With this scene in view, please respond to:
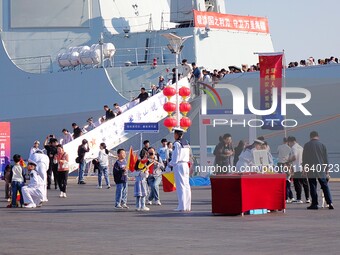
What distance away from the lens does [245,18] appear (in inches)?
1919

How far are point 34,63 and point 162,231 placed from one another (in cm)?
3264

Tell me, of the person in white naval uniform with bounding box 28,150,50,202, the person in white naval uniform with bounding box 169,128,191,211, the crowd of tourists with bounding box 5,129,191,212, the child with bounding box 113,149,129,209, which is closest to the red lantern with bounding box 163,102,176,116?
the crowd of tourists with bounding box 5,129,191,212

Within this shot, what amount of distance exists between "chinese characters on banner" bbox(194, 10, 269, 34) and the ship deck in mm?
23465

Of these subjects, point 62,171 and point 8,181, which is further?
point 62,171

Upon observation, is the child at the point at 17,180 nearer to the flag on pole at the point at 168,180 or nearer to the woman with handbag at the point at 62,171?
the flag on pole at the point at 168,180

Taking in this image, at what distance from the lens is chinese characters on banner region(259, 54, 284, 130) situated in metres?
34.9

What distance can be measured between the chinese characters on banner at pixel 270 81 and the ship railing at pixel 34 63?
580 inches

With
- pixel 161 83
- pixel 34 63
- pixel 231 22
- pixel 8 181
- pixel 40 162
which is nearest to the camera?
pixel 40 162

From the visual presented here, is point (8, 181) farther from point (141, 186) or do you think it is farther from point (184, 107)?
point (184, 107)

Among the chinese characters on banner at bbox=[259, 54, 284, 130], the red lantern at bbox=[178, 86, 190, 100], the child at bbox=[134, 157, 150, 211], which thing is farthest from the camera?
the red lantern at bbox=[178, 86, 190, 100]

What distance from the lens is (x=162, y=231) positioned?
17.0 metres

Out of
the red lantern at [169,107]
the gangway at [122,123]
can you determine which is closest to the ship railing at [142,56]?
the gangway at [122,123]

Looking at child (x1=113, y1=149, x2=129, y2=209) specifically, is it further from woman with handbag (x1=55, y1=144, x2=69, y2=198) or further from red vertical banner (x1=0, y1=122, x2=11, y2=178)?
red vertical banner (x1=0, y1=122, x2=11, y2=178)

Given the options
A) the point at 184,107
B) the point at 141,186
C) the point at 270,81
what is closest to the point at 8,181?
the point at 141,186
